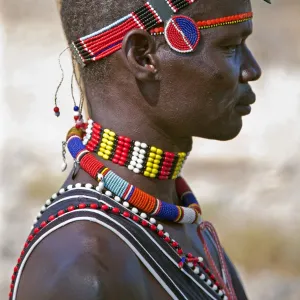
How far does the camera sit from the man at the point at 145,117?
112 inches

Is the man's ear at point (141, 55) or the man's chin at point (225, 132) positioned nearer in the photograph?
the man's ear at point (141, 55)

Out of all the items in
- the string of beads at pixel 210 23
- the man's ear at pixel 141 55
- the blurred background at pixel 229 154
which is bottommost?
the man's ear at pixel 141 55

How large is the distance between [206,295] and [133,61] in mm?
840

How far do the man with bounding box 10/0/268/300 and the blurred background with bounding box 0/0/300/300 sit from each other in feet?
12.6

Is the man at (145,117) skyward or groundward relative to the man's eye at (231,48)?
groundward

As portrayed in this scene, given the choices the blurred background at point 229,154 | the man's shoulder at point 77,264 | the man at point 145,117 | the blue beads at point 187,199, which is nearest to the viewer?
the man's shoulder at point 77,264

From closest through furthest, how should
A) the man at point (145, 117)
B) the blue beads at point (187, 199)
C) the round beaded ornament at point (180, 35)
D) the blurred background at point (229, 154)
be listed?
the man at point (145, 117)
the round beaded ornament at point (180, 35)
the blue beads at point (187, 199)
the blurred background at point (229, 154)

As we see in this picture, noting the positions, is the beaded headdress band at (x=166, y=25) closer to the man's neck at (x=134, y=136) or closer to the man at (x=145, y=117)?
the man at (x=145, y=117)

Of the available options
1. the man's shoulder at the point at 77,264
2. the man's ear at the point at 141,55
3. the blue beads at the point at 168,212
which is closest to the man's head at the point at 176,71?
the man's ear at the point at 141,55

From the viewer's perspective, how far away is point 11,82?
370 inches

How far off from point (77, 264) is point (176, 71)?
735 millimetres

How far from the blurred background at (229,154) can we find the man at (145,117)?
3825 mm

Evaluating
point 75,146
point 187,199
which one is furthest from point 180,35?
point 187,199

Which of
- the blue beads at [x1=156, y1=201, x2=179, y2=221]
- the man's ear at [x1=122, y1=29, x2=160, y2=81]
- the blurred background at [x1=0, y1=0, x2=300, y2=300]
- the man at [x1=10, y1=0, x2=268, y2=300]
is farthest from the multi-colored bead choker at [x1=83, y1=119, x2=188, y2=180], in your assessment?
the blurred background at [x1=0, y1=0, x2=300, y2=300]
